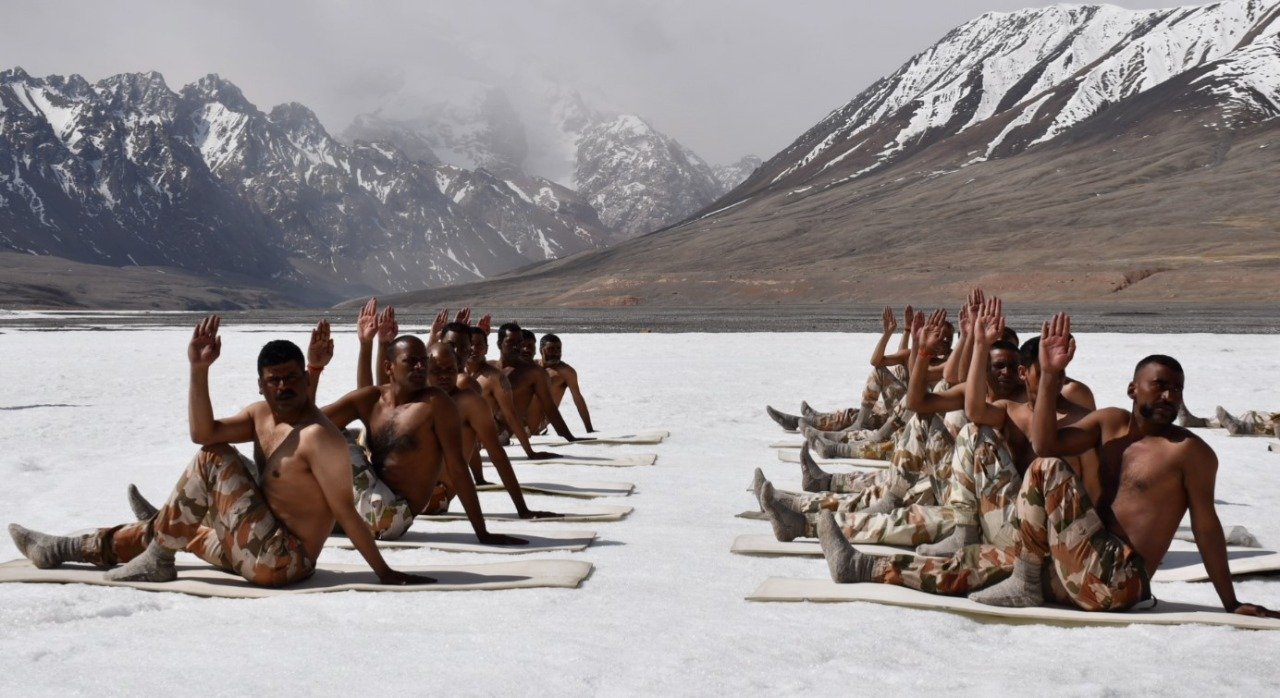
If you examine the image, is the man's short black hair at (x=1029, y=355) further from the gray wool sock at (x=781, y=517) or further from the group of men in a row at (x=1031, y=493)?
the gray wool sock at (x=781, y=517)

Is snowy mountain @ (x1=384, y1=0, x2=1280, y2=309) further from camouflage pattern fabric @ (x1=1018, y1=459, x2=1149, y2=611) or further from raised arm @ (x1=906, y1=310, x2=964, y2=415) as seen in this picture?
camouflage pattern fabric @ (x1=1018, y1=459, x2=1149, y2=611)

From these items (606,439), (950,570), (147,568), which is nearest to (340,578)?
(147,568)

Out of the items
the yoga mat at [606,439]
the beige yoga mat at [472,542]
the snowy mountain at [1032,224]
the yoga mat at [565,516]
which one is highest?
the snowy mountain at [1032,224]

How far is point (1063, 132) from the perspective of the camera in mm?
178250

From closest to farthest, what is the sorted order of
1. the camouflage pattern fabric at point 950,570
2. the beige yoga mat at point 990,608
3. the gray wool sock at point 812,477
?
the beige yoga mat at point 990,608 → the camouflage pattern fabric at point 950,570 → the gray wool sock at point 812,477

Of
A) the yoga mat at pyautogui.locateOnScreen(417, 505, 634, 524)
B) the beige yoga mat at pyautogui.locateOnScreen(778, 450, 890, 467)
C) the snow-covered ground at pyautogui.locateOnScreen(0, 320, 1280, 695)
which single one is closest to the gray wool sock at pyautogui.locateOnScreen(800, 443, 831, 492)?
the snow-covered ground at pyautogui.locateOnScreen(0, 320, 1280, 695)

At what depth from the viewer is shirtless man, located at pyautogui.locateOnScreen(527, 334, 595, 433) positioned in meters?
14.5

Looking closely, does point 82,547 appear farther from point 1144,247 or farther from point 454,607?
point 1144,247

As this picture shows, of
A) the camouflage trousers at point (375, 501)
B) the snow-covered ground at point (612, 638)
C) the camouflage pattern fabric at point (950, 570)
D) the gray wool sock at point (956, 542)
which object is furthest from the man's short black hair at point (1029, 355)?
the camouflage trousers at point (375, 501)

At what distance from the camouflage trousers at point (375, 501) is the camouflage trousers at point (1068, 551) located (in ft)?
12.1

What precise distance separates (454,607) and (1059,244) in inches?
4408

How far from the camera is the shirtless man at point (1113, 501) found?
5512mm

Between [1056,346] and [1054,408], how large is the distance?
0.98 ft

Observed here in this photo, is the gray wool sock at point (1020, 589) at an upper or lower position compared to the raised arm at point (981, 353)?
lower
